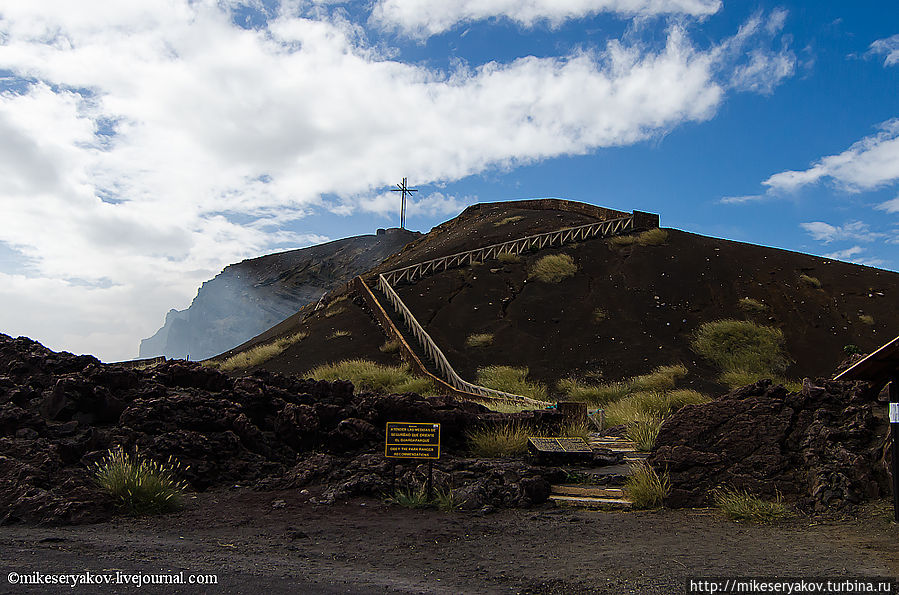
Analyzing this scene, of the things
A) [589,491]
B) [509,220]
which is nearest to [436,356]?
[589,491]

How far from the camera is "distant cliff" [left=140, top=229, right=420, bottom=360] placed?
80.6 metres

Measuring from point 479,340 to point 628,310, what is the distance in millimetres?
6792

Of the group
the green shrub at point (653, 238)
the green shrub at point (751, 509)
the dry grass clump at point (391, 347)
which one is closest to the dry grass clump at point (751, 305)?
the green shrub at point (653, 238)

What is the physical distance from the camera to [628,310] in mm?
26484

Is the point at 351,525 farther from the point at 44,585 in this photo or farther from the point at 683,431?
the point at 683,431

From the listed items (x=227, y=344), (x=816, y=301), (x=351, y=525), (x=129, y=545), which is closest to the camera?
(x=129, y=545)

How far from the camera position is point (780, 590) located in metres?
4.39

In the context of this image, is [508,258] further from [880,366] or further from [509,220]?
[880,366]

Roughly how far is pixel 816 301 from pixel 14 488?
2927 centimetres

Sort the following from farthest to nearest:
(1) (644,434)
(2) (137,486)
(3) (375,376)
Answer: (3) (375,376) < (1) (644,434) < (2) (137,486)

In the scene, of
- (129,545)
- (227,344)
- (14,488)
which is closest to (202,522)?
(129,545)

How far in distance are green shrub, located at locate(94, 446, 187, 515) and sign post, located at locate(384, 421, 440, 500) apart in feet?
9.05

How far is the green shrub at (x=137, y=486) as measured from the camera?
736 centimetres

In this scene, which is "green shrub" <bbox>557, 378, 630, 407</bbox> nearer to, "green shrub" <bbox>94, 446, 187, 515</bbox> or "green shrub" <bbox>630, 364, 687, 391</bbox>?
"green shrub" <bbox>630, 364, 687, 391</bbox>
